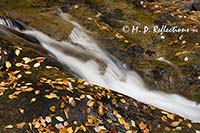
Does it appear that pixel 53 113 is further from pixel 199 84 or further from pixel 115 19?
pixel 115 19

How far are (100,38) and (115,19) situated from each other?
101 cm

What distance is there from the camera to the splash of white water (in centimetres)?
879

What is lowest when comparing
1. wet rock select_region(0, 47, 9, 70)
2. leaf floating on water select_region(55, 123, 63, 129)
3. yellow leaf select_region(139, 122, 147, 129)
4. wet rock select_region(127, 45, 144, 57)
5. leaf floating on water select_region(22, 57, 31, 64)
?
wet rock select_region(127, 45, 144, 57)

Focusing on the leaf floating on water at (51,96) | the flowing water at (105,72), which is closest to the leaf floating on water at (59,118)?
the leaf floating on water at (51,96)

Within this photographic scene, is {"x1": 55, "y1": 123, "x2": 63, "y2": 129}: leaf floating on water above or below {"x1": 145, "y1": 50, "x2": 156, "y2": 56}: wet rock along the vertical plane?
above

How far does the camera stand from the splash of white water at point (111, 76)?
28.8 ft

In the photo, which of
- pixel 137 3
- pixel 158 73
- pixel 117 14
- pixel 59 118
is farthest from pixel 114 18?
pixel 59 118

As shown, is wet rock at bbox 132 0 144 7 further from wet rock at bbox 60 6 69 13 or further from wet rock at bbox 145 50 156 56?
wet rock at bbox 145 50 156 56

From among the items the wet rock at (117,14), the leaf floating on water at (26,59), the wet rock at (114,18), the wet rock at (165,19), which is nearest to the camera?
the leaf floating on water at (26,59)

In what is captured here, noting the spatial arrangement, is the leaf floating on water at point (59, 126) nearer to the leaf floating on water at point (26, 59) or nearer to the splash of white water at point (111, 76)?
the leaf floating on water at point (26, 59)

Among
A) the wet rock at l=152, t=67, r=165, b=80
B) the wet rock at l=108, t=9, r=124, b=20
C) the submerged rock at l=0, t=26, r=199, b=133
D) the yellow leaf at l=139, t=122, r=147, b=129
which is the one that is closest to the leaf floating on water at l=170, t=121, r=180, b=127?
the submerged rock at l=0, t=26, r=199, b=133

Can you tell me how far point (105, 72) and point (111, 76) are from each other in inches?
6.4

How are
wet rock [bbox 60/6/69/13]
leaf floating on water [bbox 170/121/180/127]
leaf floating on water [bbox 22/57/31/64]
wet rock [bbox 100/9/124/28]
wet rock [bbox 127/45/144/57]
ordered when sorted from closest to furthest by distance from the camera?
leaf floating on water [bbox 170/121/180/127]
leaf floating on water [bbox 22/57/31/64]
wet rock [bbox 127/45/144/57]
wet rock [bbox 100/9/124/28]
wet rock [bbox 60/6/69/13]

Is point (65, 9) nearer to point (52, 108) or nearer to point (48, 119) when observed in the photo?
point (52, 108)
